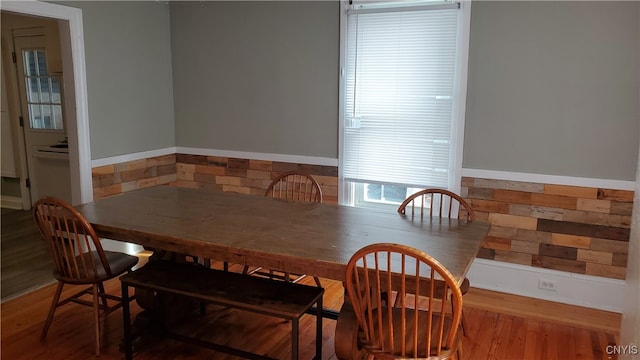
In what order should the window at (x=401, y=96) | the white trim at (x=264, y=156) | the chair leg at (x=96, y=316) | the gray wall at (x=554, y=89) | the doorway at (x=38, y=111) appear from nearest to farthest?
the chair leg at (x=96, y=316) < the gray wall at (x=554, y=89) < the window at (x=401, y=96) < the white trim at (x=264, y=156) < the doorway at (x=38, y=111)

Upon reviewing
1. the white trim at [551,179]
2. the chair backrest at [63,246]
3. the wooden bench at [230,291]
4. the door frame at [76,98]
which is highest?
the door frame at [76,98]

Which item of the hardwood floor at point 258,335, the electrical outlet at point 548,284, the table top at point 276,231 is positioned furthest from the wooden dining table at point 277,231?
the electrical outlet at point 548,284

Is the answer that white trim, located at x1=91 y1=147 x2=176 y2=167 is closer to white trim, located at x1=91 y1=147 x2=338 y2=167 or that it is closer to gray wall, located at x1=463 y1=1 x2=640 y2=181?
white trim, located at x1=91 y1=147 x2=338 y2=167

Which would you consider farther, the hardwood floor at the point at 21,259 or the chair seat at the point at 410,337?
the hardwood floor at the point at 21,259

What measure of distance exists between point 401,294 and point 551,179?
198cm

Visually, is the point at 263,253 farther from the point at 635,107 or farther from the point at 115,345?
the point at 635,107

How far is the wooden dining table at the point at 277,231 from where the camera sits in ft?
6.85

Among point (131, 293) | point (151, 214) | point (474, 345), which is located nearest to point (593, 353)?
point (474, 345)

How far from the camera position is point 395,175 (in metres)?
3.80

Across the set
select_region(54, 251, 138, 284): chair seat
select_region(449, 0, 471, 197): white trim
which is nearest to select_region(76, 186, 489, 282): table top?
select_region(54, 251, 138, 284): chair seat

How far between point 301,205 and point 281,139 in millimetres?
1367

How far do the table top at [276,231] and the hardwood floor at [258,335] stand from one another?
28.5 inches

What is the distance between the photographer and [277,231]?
7.89ft

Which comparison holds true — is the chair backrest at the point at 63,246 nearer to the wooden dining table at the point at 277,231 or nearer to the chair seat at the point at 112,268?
the chair seat at the point at 112,268
